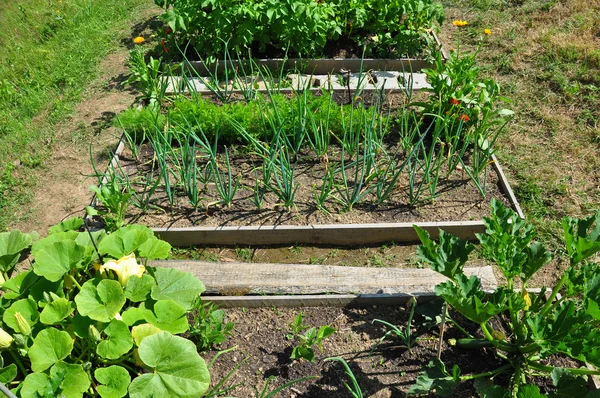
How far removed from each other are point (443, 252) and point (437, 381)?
0.55 m

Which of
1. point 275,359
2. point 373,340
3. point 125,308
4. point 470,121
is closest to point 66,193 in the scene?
point 125,308

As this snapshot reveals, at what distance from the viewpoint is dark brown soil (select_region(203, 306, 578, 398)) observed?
2.53m

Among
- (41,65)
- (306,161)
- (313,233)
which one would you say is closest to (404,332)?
(313,233)

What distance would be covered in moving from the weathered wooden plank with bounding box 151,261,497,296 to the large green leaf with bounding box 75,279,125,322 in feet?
2.42

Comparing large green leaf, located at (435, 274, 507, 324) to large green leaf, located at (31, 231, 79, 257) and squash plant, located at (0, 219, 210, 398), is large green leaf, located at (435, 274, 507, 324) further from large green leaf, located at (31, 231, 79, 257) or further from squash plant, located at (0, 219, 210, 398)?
large green leaf, located at (31, 231, 79, 257)

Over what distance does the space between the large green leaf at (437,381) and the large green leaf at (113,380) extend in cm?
116

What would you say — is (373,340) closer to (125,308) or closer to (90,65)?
(125,308)

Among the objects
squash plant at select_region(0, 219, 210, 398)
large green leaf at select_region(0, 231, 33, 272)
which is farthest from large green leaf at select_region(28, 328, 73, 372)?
large green leaf at select_region(0, 231, 33, 272)

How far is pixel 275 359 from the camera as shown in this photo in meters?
2.65

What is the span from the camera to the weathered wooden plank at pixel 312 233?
3.27 metres

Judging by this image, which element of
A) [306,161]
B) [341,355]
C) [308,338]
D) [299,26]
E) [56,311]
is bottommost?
[341,355]

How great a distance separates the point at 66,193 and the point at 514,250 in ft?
9.76

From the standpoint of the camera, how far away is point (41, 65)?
5.25 metres

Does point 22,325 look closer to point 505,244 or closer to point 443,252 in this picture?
point 443,252
